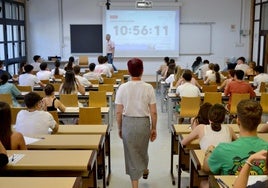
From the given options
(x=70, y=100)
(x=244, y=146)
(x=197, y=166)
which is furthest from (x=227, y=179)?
(x=70, y=100)

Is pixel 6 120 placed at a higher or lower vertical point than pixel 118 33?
lower

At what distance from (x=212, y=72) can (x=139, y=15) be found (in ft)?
17.9

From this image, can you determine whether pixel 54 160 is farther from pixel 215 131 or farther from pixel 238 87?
pixel 238 87

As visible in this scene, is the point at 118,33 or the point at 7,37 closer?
the point at 7,37

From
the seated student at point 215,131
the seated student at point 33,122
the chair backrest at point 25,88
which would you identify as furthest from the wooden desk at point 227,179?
the chair backrest at point 25,88

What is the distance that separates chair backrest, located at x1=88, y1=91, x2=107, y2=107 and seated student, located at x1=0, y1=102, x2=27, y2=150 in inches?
123

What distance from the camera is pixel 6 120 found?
279 centimetres

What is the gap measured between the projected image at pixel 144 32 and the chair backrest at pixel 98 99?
7191 millimetres

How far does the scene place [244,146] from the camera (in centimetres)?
222

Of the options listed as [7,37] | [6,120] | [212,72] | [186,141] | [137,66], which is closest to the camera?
[6,120]

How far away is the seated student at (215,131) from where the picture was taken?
2.92 m

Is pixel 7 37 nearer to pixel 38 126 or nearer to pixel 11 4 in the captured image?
pixel 11 4

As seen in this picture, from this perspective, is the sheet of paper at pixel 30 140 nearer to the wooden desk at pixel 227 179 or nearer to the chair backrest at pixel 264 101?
the wooden desk at pixel 227 179

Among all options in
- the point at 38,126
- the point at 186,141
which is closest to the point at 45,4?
the point at 38,126
